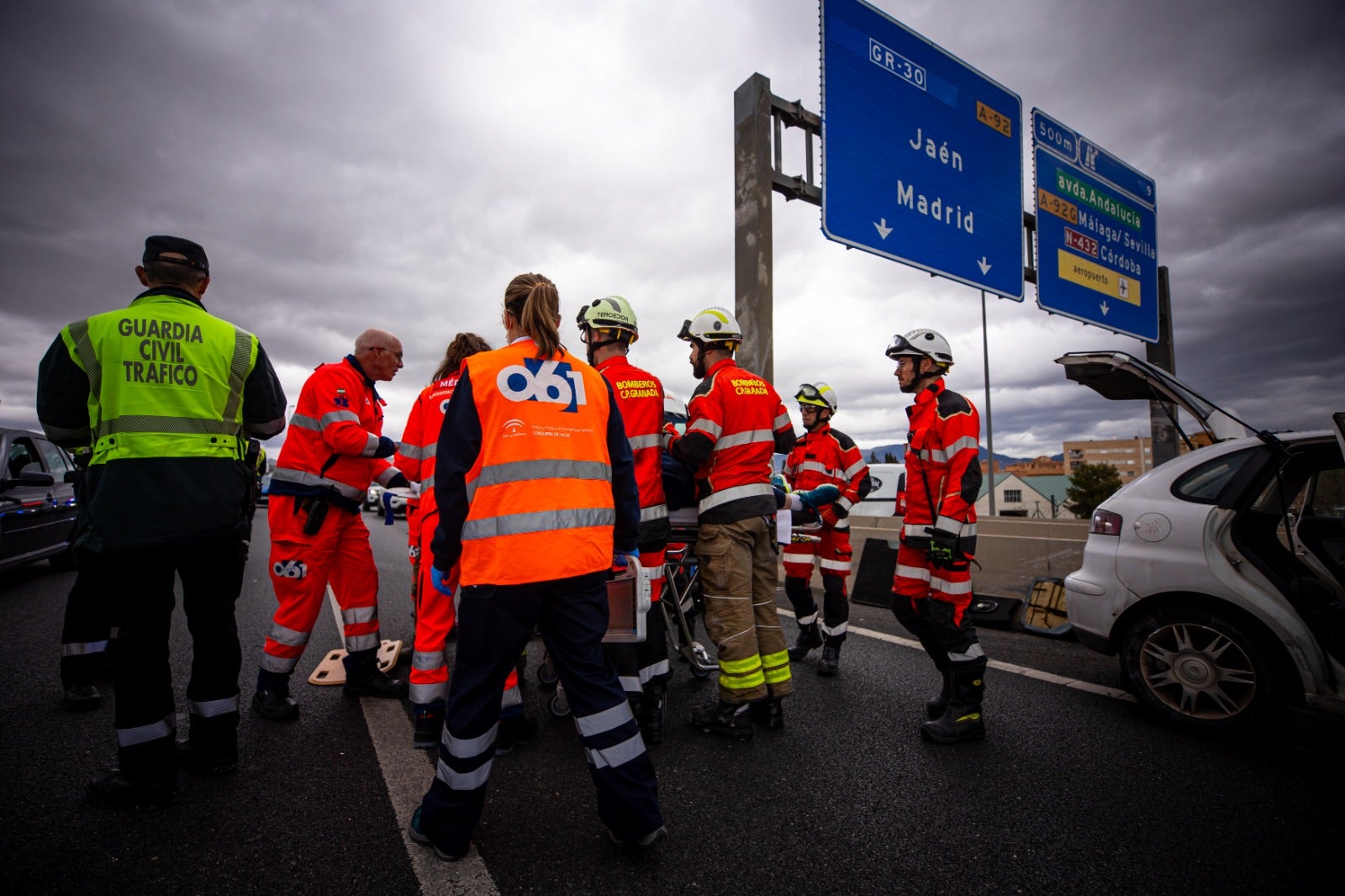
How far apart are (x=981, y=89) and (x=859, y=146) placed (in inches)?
105

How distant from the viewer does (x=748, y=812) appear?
2.37 meters

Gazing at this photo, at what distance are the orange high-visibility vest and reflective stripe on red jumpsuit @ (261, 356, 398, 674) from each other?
71.0 inches

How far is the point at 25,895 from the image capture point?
71.1 inches

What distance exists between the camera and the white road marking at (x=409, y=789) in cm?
190

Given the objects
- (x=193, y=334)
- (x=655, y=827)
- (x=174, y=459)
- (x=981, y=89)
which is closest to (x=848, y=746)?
(x=655, y=827)

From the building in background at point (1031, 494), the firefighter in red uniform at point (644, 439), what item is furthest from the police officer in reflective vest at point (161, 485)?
the building in background at point (1031, 494)

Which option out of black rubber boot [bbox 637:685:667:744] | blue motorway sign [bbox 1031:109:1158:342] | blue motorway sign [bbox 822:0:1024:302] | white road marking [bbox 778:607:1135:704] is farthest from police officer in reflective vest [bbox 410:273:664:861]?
blue motorway sign [bbox 1031:109:1158:342]

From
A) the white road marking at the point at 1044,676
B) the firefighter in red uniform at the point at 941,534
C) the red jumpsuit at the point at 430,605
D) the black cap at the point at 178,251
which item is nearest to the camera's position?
the black cap at the point at 178,251

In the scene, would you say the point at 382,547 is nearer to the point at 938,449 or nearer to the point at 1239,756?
the point at 938,449

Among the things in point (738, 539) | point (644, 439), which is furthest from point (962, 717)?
point (644, 439)

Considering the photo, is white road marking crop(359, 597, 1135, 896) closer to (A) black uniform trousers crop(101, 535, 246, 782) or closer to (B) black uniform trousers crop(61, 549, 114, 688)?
(A) black uniform trousers crop(101, 535, 246, 782)

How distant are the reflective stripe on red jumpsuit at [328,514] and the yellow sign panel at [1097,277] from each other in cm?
961


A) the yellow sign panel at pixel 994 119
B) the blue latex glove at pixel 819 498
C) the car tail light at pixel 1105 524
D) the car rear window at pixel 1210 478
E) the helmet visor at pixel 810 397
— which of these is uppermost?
the yellow sign panel at pixel 994 119

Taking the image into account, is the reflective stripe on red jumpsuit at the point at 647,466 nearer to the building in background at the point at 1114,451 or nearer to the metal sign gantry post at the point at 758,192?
the metal sign gantry post at the point at 758,192
